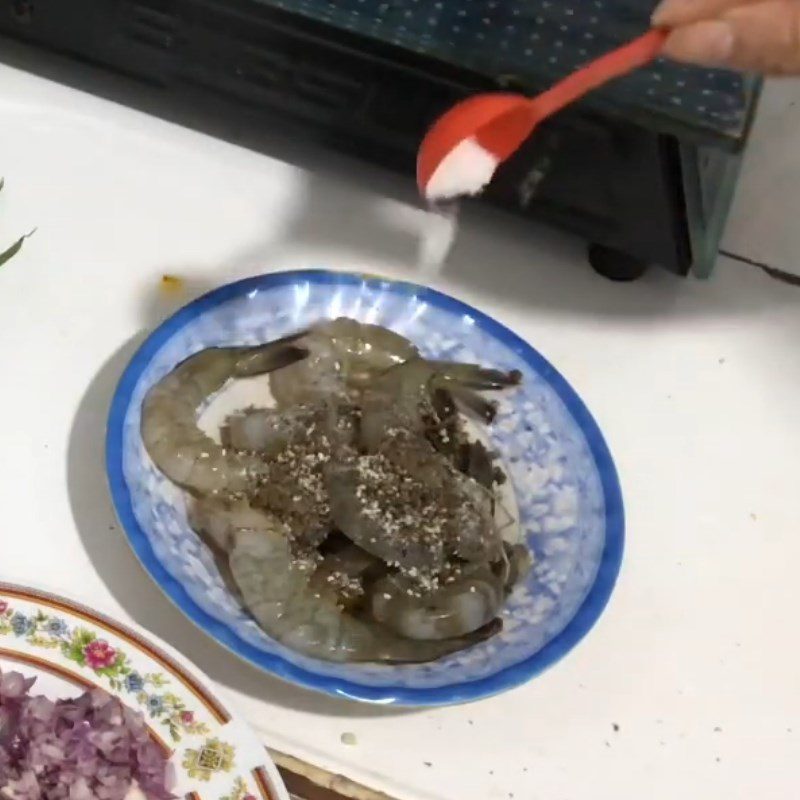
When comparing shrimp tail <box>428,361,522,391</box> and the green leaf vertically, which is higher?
shrimp tail <box>428,361,522,391</box>

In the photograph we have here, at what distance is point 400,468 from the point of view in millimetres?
605

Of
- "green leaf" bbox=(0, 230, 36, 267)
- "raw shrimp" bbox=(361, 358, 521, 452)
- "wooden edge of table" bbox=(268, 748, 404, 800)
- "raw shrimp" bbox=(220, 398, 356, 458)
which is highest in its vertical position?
"raw shrimp" bbox=(361, 358, 521, 452)

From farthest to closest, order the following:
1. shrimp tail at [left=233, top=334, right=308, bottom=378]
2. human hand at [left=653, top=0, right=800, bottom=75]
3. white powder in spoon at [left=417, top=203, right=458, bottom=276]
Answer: white powder in spoon at [left=417, top=203, right=458, bottom=276], shrimp tail at [left=233, top=334, right=308, bottom=378], human hand at [left=653, top=0, right=800, bottom=75]

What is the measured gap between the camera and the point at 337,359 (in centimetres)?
65

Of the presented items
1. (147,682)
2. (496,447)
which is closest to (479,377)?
(496,447)

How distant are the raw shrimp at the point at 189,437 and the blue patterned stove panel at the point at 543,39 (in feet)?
0.68

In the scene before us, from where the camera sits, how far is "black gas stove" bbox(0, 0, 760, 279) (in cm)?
60

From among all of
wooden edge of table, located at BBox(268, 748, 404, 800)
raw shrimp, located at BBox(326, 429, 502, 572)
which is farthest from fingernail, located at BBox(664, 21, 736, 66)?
wooden edge of table, located at BBox(268, 748, 404, 800)

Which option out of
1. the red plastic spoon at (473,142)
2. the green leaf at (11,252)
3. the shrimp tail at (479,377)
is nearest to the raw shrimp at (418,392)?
the shrimp tail at (479,377)

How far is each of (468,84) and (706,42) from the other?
8.8 inches

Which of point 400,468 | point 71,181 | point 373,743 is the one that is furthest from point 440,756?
point 71,181

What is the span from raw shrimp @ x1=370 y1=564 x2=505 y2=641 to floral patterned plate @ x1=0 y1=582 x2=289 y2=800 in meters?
0.09

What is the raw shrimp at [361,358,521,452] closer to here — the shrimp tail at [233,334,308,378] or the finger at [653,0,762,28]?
the shrimp tail at [233,334,308,378]

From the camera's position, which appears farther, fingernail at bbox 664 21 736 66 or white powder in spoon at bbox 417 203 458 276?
white powder in spoon at bbox 417 203 458 276
